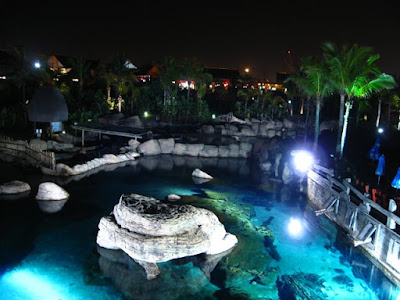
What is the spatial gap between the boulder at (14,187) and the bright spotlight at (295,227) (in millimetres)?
14774

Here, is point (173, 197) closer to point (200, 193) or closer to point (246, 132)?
point (200, 193)

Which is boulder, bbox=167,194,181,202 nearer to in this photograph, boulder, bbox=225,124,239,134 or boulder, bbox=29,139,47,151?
boulder, bbox=29,139,47,151

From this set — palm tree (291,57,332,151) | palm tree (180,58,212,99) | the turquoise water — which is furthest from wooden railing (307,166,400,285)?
→ palm tree (180,58,212,99)

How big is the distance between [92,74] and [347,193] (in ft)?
149

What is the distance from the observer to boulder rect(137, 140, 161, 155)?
1286 inches

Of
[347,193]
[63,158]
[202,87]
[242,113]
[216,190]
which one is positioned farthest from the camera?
[242,113]

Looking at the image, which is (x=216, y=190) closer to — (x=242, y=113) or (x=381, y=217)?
(x=381, y=217)

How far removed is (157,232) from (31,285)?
445cm

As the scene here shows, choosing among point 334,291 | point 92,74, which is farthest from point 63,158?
point 92,74

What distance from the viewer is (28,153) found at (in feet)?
82.5

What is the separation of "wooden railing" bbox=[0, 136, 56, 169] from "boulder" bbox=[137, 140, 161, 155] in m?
9.64

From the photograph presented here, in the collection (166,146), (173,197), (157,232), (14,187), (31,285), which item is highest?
(166,146)

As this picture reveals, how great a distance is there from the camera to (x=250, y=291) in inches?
472

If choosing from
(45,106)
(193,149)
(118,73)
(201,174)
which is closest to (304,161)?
(201,174)
